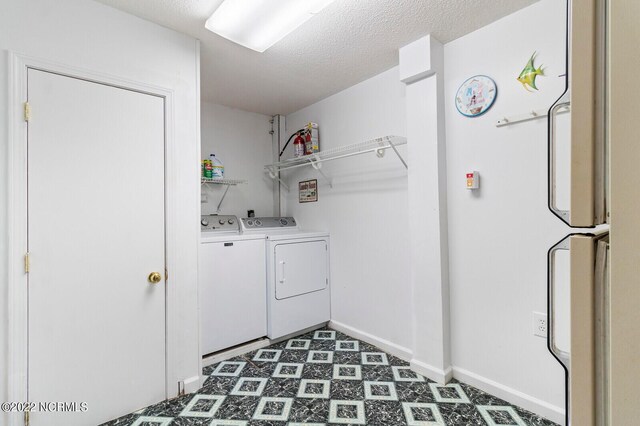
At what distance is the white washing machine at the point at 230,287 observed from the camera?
2.46 m

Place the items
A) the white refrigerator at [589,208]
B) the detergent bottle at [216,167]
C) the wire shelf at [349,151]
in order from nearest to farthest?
the white refrigerator at [589,208]
the wire shelf at [349,151]
the detergent bottle at [216,167]

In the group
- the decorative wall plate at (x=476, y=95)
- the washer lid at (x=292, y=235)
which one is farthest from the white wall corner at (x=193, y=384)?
the decorative wall plate at (x=476, y=95)

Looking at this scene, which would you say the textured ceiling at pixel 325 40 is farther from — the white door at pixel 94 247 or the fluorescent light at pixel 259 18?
the white door at pixel 94 247

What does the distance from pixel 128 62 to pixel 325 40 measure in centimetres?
125

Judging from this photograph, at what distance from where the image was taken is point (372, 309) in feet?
9.14

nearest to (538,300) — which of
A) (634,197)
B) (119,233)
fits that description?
(634,197)

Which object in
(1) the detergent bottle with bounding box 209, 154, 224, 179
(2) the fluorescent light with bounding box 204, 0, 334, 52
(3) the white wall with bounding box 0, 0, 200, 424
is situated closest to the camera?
(3) the white wall with bounding box 0, 0, 200, 424

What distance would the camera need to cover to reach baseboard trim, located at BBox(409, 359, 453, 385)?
6.92 ft

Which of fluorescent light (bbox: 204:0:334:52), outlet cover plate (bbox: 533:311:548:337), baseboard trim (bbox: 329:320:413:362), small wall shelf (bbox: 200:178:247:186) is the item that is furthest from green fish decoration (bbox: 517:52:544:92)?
small wall shelf (bbox: 200:178:247:186)

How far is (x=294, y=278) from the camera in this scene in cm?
292

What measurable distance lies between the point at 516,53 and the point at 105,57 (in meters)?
2.40

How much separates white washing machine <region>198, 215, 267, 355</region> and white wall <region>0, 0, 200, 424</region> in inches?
13.1

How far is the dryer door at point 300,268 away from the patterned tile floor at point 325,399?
0.60m

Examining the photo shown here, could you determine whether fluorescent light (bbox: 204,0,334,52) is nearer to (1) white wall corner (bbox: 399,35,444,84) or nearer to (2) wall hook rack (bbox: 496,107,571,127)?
(1) white wall corner (bbox: 399,35,444,84)
